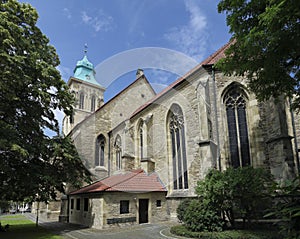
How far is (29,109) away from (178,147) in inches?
398

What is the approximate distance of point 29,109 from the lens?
42.7ft

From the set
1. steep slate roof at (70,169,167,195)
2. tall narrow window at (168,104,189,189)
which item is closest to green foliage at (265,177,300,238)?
steep slate roof at (70,169,167,195)

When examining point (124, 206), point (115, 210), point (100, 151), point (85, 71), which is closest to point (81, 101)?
point (85, 71)

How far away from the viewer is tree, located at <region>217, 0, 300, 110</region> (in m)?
6.08

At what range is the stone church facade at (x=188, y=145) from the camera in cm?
1199

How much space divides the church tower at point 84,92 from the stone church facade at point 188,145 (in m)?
14.9

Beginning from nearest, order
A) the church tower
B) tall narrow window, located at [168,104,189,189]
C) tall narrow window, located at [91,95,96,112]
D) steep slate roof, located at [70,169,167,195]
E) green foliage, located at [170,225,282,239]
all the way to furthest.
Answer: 1. green foliage, located at [170,225,282,239]
2. steep slate roof, located at [70,169,167,195]
3. tall narrow window, located at [168,104,189,189]
4. the church tower
5. tall narrow window, located at [91,95,96,112]

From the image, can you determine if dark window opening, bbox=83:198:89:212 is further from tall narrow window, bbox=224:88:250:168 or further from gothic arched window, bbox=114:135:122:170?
tall narrow window, bbox=224:88:250:168

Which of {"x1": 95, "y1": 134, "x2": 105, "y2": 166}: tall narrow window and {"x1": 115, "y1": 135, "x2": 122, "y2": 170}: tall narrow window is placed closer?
{"x1": 115, "y1": 135, "x2": 122, "y2": 170}: tall narrow window

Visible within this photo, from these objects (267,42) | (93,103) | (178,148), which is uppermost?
(93,103)

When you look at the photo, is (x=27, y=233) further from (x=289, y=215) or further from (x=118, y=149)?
(x=289, y=215)

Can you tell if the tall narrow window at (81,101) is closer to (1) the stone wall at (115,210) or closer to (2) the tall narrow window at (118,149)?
(2) the tall narrow window at (118,149)

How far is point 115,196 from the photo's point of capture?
47.0ft

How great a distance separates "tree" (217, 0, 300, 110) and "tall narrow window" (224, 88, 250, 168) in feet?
16.8
